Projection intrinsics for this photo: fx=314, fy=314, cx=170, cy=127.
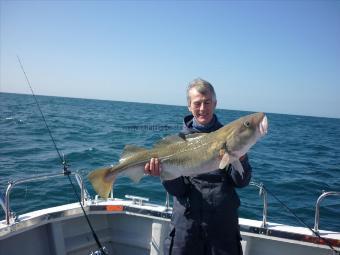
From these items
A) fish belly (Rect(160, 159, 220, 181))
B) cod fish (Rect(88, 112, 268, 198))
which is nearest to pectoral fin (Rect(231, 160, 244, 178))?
cod fish (Rect(88, 112, 268, 198))

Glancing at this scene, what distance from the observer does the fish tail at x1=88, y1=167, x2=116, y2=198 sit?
3.90m

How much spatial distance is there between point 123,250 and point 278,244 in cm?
297

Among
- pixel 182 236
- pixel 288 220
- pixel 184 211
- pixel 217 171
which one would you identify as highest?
pixel 217 171

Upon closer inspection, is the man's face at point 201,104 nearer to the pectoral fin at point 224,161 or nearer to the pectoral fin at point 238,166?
the pectoral fin at point 224,161

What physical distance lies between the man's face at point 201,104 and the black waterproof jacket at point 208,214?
0.66 metres

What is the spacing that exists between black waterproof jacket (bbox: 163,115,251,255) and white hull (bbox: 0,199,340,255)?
1813 millimetres

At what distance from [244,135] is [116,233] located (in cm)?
398

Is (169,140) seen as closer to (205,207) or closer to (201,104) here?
(201,104)

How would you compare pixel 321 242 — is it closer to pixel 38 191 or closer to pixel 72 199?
pixel 72 199

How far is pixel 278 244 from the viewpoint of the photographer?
5.26 m

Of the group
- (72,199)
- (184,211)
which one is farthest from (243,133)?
(72,199)

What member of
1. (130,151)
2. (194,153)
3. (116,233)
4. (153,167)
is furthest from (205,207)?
(116,233)

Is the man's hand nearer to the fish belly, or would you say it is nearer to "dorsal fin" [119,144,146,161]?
the fish belly

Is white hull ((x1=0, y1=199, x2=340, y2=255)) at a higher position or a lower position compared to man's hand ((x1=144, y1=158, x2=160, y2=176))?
lower
